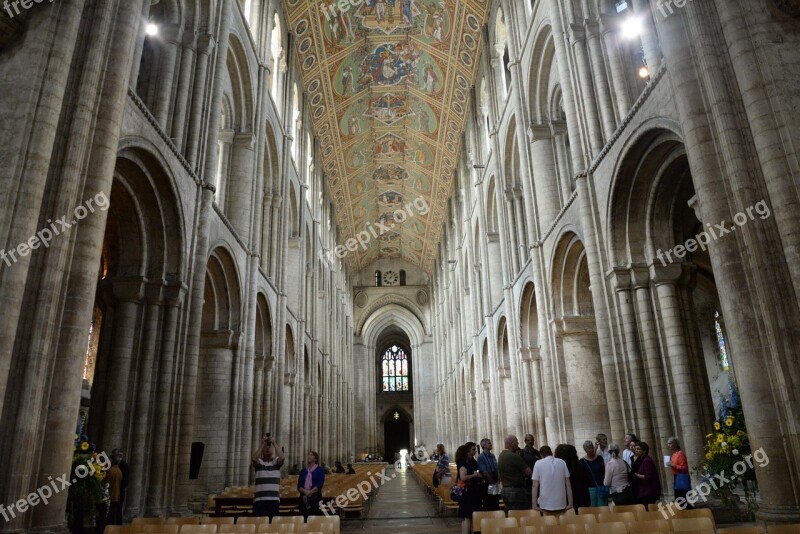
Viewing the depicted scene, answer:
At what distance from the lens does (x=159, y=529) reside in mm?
5047

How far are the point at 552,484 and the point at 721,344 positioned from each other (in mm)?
13406

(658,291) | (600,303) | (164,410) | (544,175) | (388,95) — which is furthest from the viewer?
(388,95)

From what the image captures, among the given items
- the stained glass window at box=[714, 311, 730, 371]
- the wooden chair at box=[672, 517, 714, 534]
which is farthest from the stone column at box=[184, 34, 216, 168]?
the stained glass window at box=[714, 311, 730, 371]

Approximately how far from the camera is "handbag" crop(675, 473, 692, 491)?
685 centimetres

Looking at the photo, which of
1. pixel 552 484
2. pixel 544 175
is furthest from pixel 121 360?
pixel 544 175

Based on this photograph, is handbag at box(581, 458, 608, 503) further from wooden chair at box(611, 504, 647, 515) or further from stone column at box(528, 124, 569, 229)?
stone column at box(528, 124, 569, 229)

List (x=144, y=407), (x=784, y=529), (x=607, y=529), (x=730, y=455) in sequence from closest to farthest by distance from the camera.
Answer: (x=784, y=529) < (x=607, y=529) < (x=730, y=455) < (x=144, y=407)

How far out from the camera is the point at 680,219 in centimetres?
1023

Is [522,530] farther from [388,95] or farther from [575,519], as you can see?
[388,95]

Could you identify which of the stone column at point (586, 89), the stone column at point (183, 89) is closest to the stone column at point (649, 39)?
the stone column at point (586, 89)

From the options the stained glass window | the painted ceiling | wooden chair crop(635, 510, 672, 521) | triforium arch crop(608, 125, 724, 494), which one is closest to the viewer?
wooden chair crop(635, 510, 672, 521)

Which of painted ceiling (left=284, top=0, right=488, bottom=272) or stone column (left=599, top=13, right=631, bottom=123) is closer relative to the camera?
stone column (left=599, top=13, right=631, bottom=123)

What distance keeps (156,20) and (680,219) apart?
34.0ft

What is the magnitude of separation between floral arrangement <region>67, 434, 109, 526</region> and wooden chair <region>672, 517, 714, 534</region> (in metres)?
5.93
